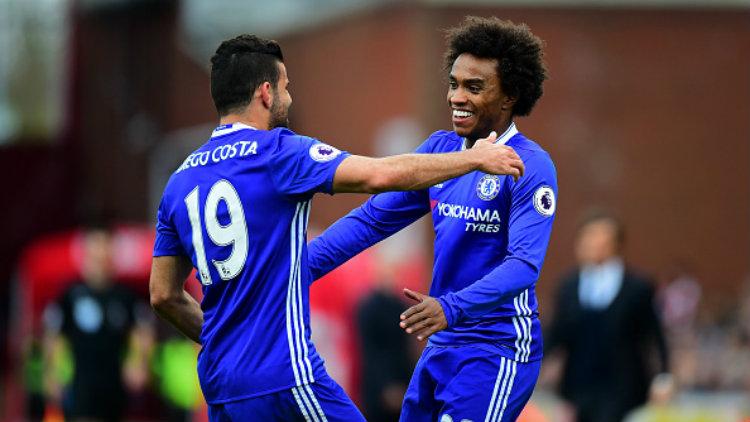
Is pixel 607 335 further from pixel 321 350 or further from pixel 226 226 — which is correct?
pixel 321 350

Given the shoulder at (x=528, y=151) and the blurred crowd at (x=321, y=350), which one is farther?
the blurred crowd at (x=321, y=350)

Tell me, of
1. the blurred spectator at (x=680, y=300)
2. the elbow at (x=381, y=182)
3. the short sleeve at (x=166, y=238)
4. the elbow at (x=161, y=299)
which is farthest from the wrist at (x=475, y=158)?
the blurred spectator at (x=680, y=300)

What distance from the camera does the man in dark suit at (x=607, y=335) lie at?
9727 millimetres

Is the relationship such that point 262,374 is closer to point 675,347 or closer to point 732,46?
point 675,347

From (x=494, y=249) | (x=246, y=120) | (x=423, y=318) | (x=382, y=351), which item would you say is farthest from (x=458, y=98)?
(x=382, y=351)

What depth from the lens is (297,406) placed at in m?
5.53

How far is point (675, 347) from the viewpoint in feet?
74.0

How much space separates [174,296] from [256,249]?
618 mm

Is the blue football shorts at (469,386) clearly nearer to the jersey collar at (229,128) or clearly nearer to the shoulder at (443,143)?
the shoulder at (443,143)

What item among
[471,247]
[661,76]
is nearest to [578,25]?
[661,76]

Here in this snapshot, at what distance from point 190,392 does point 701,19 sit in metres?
15.9

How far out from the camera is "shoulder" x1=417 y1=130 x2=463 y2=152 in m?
6.14

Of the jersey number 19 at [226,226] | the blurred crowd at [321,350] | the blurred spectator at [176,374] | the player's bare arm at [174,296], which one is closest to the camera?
the jersey number 19 at [226,226]

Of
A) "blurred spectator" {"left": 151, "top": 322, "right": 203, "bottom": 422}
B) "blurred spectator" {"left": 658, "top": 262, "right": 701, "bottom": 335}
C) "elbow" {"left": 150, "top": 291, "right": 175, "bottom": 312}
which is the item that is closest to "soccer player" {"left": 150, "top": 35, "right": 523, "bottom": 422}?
"elbow" {"left": 150, "top": 291, "right": 175, "bottom": 312}
